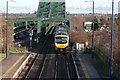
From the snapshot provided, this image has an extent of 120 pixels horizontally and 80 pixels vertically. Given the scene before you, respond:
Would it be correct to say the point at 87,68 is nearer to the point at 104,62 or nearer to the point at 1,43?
the point at 104,62

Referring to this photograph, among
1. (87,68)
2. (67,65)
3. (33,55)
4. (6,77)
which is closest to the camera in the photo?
(6,77)

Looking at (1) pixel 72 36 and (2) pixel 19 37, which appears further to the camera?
(2) pixel 19 37

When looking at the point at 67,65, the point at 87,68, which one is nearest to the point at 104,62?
the point at 87,68

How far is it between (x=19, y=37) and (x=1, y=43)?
76.6ft

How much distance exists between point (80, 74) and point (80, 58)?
8.39 m

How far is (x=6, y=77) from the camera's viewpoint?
77.3 feet

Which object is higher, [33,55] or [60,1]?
[60,1]

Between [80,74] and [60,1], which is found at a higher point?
[60,1]

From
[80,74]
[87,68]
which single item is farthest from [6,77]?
[87,68]

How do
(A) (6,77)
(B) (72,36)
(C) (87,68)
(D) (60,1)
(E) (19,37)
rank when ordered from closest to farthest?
(A) (6,77), (C) (87,68), (B) (72,36), (E) (19,37), (D) (60,1)

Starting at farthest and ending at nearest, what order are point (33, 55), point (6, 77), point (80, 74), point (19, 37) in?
point (19, 37) < point (33, 55) < point (80, 74) < point (6, 77)

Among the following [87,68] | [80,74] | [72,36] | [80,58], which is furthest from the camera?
[72,36]

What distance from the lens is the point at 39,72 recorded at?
87.3 feet

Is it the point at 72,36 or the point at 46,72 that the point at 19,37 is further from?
the point at 46,72
